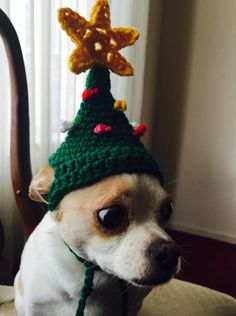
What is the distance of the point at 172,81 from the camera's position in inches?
75.2

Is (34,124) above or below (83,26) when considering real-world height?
below

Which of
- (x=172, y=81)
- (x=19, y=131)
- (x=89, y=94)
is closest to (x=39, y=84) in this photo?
(x=19, y=131)

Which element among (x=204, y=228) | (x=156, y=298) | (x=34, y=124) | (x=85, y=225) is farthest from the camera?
(x=204, y=228)

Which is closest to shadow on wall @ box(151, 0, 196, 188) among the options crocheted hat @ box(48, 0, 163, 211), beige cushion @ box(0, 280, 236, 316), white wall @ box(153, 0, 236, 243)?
white wall @ box(153, 0, 236, 243)

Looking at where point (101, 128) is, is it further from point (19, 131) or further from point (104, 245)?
point (19, 131)

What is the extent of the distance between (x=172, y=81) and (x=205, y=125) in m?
0.29

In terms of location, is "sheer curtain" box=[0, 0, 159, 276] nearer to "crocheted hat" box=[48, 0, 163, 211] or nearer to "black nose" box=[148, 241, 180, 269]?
"crocheted hat" box=[48, 0, 163, 211]

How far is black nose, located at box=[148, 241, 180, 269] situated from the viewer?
0.40 m

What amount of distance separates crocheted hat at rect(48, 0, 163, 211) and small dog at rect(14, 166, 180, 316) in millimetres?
12

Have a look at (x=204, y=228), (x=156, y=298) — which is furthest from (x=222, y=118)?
(x=156, y=298)

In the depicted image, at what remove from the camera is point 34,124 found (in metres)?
1.01

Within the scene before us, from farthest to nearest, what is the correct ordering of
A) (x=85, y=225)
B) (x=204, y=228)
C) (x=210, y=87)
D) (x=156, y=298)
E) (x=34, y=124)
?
(x=204, y=228), (x=210, y=87), (x=34, y=124), (x=156, y=298), (x=85, y=225)

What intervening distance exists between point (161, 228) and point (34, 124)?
667mm

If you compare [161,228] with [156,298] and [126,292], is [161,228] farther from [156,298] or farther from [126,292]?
[156,298]
